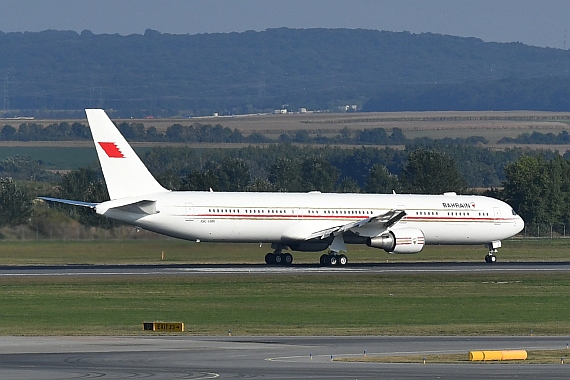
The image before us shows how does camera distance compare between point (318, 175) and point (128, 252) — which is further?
point (318, 175)

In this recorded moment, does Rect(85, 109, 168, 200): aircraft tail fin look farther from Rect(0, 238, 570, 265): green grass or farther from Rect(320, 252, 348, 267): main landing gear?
Rect(320, 252, 348, 267): main landing gear

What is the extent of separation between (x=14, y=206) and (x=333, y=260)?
18.5 m

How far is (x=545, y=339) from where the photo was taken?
32.6m

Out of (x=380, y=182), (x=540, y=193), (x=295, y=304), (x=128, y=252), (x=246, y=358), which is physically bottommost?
(x=246, y=358)

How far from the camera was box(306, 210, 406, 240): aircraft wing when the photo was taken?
198 ft

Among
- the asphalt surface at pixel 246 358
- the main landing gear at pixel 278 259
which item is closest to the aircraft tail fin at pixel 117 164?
the main landing gear at pixel 278 259

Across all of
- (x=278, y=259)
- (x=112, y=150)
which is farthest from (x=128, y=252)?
(x=278, y=259)

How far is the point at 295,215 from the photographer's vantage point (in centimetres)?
6175

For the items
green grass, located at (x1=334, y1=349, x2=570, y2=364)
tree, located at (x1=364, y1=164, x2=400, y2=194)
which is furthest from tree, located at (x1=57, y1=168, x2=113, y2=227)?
green grass, located at (x1=334, y1=349, x2=570, y2=364)

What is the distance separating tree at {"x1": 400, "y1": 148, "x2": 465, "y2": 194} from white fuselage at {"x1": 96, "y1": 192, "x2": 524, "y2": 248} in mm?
28140

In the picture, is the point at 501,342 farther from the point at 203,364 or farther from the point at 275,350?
the point at 203,364

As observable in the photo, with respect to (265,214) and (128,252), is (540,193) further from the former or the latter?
(128,252)

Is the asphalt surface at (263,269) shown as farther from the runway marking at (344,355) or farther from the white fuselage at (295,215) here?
the runway marking at (344,355)

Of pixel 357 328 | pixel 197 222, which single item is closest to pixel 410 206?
pixel 197 222
